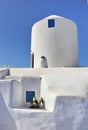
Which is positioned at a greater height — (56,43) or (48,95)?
(56,43)

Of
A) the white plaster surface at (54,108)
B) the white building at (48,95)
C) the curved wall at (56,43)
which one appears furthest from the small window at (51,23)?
the white plaster surface at (54,108)

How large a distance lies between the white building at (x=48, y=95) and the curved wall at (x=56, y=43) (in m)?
0.09

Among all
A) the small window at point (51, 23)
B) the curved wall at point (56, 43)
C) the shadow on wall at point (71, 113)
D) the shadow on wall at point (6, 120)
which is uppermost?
the small window at point (51, 23)

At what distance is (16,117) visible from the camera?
10930mm

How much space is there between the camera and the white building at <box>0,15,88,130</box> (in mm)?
9938

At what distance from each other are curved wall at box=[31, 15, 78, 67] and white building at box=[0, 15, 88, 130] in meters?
0.09

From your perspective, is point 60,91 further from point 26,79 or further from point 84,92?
point 26,79

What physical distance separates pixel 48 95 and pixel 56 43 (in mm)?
7796

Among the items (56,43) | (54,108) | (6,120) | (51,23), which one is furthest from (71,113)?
(51,23)

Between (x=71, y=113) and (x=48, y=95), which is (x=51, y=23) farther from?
(x=71, y=113)

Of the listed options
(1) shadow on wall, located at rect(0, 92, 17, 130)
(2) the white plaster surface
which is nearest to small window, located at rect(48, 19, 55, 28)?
(2) the white plaster surface

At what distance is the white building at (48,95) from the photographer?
994cm

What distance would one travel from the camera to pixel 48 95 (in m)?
11.1

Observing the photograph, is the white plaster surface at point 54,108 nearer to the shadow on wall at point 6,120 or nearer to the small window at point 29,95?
the shadow on wall at point 6,120
